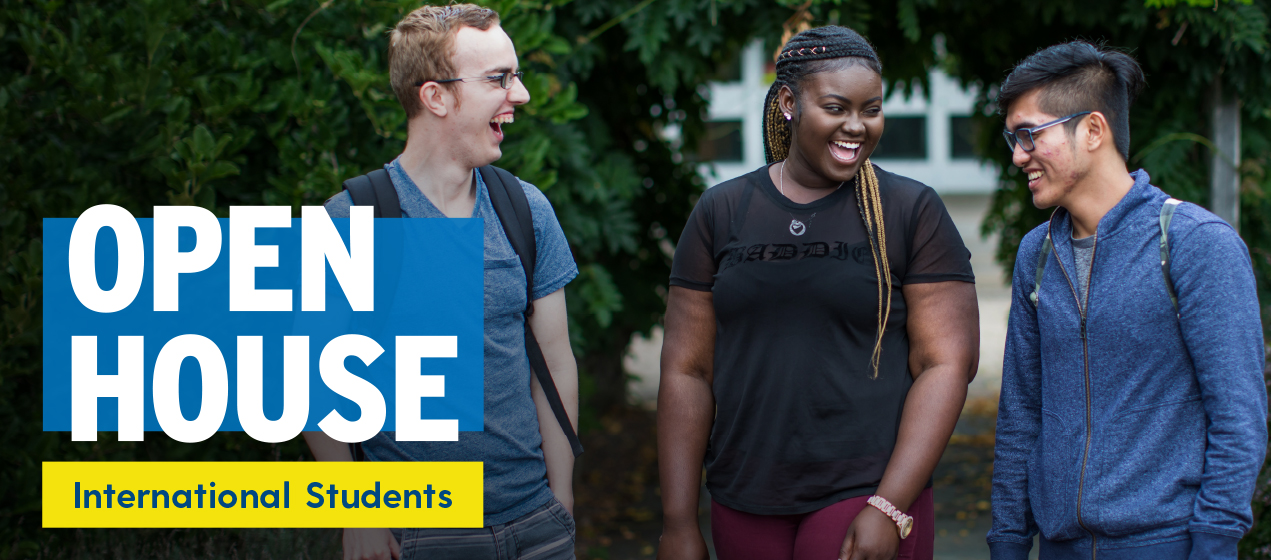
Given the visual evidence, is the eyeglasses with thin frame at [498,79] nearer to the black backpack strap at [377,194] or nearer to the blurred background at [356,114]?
the black backpack strap at [377,194]

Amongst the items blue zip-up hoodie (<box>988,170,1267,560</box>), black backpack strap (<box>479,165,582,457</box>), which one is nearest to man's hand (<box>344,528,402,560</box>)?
black backpack strap (<box>479,165,582,457</box>)

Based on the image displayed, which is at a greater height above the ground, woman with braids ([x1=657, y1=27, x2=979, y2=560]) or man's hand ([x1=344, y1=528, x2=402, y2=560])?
woman with braids ([x1=657, y1=27, x2=979, y2=560])

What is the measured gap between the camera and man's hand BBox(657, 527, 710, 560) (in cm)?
253

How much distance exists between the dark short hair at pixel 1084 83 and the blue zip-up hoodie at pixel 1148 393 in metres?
0.14

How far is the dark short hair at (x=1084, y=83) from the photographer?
2152 mm

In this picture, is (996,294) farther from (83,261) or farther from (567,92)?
(83,261)

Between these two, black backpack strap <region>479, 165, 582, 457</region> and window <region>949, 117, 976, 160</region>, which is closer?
black backpack strap <region>479, 165, 582, 457</region>

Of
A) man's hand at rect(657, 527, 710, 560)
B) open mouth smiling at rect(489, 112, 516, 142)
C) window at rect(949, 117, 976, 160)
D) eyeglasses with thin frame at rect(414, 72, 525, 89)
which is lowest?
man's hand at rect(657, 527, 710, 560)

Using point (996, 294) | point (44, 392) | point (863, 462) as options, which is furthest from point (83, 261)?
point (996, 294)

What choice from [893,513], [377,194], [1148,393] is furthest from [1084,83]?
[377,194]

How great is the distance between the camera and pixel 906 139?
30.9 metres

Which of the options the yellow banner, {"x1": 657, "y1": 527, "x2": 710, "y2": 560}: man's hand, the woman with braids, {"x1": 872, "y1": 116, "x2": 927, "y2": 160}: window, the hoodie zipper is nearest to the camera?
the hoodie zipper

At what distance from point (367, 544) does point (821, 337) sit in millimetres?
1121

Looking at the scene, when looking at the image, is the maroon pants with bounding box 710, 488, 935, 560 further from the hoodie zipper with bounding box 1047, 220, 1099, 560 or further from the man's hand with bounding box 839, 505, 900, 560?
the hoodie zipper with bounding box 1047, 220, 1099, 560
